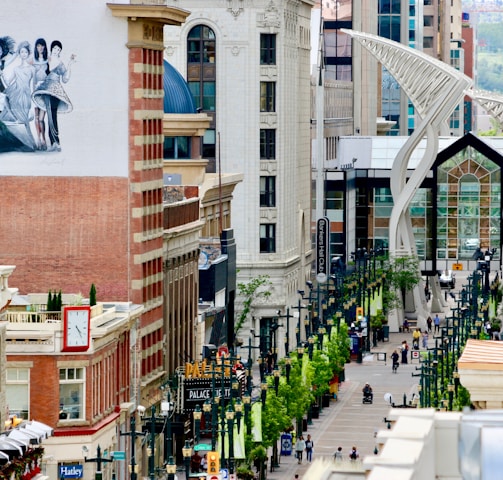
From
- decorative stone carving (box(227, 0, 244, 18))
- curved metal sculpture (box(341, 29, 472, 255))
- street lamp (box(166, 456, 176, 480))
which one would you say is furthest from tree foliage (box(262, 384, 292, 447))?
curved metal sculpture (box(341, 29, 472, 255))

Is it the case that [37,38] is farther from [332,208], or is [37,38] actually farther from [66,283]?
[332,208]

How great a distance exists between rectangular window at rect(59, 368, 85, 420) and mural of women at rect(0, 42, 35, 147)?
48.9ft

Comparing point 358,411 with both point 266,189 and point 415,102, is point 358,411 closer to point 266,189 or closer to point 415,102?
point 266,189

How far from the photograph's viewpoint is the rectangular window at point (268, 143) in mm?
148000

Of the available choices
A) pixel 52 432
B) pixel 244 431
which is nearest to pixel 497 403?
pixel 52 432

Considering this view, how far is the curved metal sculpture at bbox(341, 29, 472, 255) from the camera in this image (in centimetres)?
16200

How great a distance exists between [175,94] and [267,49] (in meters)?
26.2

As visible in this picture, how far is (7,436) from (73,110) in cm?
2698

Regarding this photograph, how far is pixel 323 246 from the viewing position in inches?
6511

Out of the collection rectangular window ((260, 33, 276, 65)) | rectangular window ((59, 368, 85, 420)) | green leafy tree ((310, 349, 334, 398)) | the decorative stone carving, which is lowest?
green leafy tree ((310, 349, 334, 398))

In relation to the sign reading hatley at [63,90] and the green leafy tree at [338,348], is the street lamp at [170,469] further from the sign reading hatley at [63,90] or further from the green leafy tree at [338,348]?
the green leafy tree at [338,348]

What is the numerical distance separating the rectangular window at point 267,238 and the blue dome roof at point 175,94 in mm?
27628

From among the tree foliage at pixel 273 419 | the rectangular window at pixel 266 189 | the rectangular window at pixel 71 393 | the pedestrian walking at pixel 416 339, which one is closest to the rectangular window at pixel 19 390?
the rectangular window at pixel 71 393

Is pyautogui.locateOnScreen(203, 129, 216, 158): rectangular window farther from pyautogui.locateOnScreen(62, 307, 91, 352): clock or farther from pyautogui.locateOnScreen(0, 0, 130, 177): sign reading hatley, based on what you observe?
pyautogui.locateOnScreen(62, 307, 91, 352): clock
